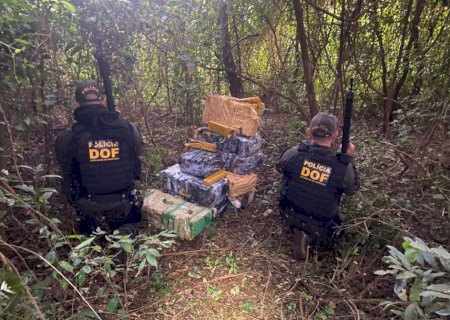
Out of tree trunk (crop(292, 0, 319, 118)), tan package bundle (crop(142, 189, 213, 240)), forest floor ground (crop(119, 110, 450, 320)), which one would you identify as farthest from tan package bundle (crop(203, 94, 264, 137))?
tan package bundle (crop(142, 189, 213, 240))

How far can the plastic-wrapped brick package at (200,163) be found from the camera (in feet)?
11.9

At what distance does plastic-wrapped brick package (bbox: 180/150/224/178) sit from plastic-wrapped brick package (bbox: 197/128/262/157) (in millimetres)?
153

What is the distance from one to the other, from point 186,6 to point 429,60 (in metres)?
2.80

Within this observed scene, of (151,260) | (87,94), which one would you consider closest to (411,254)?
(151,260)

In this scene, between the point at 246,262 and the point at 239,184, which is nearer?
the point at 246,262

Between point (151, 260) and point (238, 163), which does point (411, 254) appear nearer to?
point (151, 260)

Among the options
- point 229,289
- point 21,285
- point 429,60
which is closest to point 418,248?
point 21,285

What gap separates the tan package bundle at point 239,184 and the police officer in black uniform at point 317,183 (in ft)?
1.98

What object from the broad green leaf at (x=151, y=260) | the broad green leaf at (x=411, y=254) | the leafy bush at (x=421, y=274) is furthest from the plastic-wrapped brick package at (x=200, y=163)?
the broad green leaf at (x=411, y=254)

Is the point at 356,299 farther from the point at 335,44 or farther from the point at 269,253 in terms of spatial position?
the point at 335,44

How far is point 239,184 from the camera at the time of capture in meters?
3.63

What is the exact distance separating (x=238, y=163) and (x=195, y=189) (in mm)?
578

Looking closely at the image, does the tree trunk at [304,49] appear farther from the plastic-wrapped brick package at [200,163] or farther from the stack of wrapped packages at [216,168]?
the plastic-wrapped brick package at [200,163]

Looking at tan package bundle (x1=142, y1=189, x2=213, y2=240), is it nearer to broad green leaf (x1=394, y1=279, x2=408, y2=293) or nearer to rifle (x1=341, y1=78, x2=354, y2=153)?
rifle (x1=341, y1=78, x2=354, y2=153)
